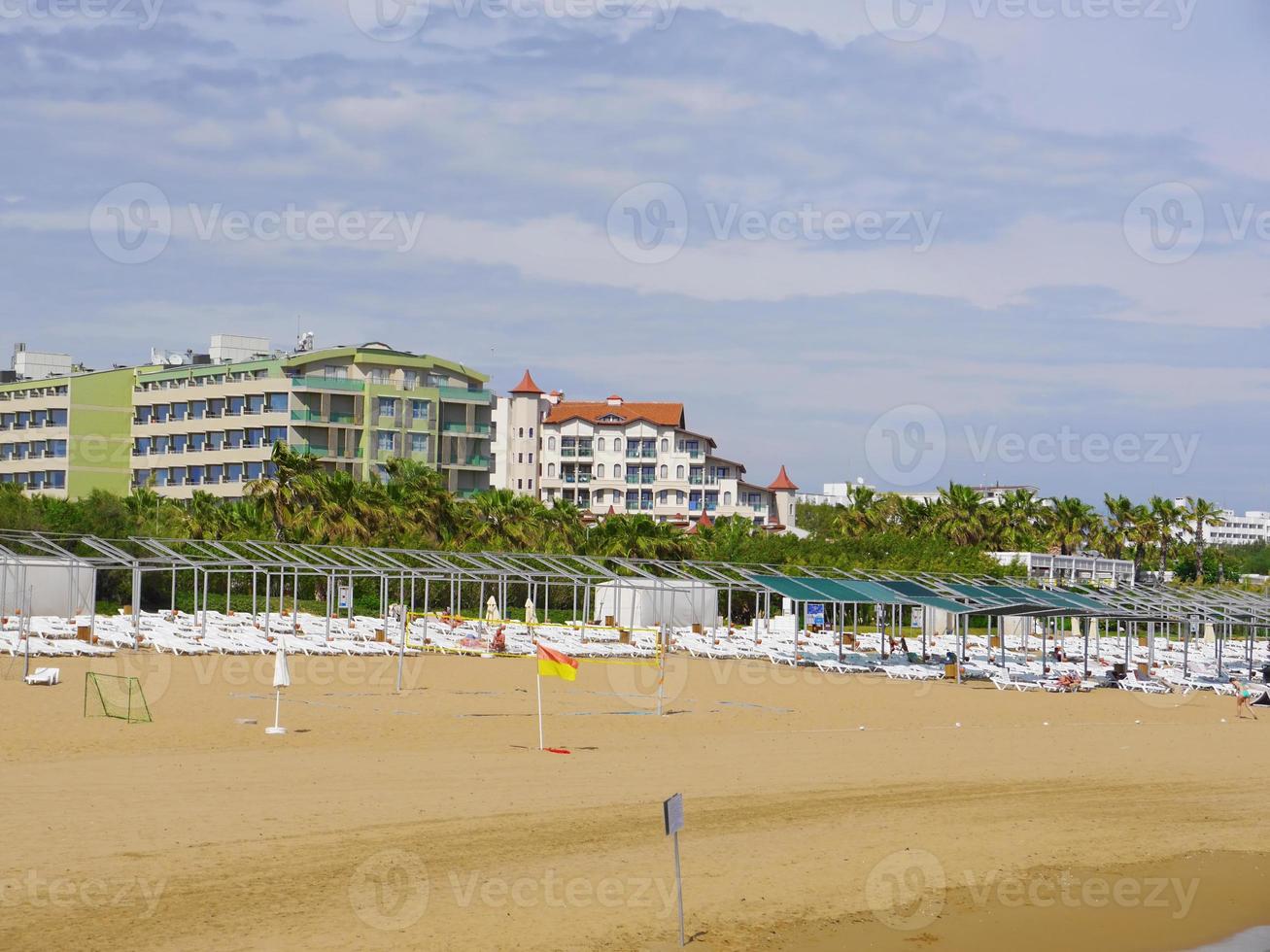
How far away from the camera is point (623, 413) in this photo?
105 metres

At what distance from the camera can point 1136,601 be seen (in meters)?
46.7

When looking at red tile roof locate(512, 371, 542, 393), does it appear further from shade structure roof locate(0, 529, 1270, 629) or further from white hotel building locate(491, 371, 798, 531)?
shade structure roof locate(0, 529, 1270, 629)

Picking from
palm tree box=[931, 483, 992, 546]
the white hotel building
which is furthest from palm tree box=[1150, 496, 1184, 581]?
the white hotel building

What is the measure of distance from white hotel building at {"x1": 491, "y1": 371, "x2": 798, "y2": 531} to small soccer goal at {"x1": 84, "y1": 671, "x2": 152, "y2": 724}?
7874 centimetres

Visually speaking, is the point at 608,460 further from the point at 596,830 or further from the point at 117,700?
the point at 596,830

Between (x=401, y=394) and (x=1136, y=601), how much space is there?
50367 mm

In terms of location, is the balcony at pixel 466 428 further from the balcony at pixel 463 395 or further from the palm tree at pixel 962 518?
the palm tree at pixel 962 518

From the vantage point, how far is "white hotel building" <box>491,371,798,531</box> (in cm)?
10425

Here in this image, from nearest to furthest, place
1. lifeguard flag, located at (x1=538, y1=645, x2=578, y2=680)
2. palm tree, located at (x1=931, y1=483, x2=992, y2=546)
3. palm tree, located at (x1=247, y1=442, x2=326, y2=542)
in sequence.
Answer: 1. lifeguard flag, located at (x1=538, y1=645, x2=578, y2=680)
2. palm tree, located at (x1=247, y1=442, x2=326, y2=542)
3. palm tree, located at (x1=931, y1=483, x2=992, y2=546)

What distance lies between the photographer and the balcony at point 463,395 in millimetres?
88750

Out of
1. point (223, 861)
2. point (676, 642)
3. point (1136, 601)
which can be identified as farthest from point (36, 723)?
point (1136, 601)

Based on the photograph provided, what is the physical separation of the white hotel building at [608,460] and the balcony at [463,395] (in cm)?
1446

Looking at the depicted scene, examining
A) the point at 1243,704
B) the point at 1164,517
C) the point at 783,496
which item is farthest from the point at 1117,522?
the point at 1243,704

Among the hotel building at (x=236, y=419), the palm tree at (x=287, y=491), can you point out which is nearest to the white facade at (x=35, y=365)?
the hotel building at (x=236, y=419)
